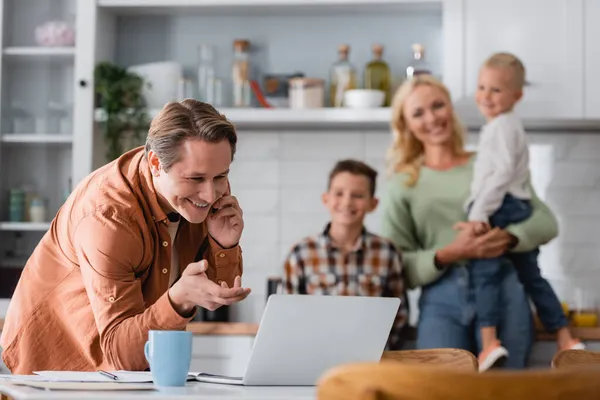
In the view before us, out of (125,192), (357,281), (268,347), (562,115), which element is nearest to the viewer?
(268,347)

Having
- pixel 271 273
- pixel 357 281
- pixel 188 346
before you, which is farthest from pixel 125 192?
pixel 271 273

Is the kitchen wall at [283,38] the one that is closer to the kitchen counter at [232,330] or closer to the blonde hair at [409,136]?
the blonde hair at [409,136]

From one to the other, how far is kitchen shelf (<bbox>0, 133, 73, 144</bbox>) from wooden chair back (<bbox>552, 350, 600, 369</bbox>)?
2.54m

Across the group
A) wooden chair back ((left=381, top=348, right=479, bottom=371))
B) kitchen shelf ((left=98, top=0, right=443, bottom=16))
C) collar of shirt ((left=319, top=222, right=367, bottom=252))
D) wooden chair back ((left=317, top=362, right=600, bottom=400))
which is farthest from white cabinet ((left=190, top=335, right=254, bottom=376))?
wooden chair back ((left=317, top=362, right=600, bottom=400))

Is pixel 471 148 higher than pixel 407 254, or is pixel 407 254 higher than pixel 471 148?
pixel 471 148

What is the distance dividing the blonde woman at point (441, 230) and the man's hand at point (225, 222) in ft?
4.67

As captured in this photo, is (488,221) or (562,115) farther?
(562,115)

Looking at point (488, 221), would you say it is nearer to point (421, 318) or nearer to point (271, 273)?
point (421, 318)

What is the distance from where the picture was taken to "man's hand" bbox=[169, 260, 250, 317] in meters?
1.54

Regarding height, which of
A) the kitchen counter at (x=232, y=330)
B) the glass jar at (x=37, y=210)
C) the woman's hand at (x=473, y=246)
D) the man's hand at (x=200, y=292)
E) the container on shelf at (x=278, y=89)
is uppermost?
the container on shelf at (x=278, y=89)

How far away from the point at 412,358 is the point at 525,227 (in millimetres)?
1544

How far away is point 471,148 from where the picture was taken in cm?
381

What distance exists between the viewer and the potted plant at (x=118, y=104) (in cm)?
372

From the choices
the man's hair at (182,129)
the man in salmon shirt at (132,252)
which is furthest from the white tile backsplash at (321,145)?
the man's hair at (182,129)
